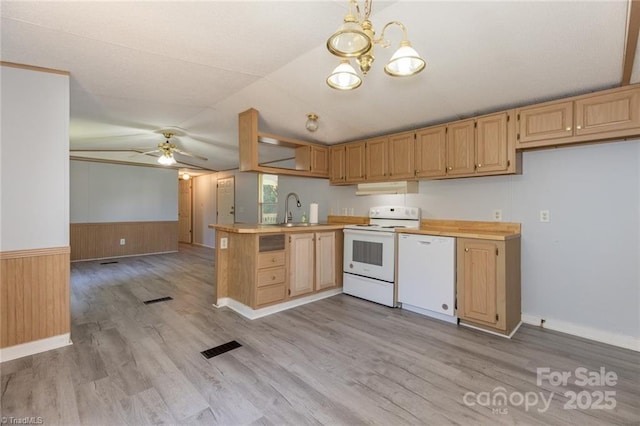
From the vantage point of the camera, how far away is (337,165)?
4539 mm

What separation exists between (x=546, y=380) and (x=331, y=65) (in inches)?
121

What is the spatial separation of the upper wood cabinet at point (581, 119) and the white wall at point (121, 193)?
750cm

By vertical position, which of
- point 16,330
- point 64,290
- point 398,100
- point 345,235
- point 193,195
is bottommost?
point 16,330

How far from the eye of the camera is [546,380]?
208 cm

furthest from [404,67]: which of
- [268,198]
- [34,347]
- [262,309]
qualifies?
[268,198]

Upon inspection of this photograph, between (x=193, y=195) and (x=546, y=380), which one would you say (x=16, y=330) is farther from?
(x=193, y=195)

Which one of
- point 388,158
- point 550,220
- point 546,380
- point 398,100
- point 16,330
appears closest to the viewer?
point 546,380

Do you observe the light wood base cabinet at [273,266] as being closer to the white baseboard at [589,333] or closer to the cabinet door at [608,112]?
the white baseboard at [589,333]

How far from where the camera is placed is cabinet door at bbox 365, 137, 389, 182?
3932mm

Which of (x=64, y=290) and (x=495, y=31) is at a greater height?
(x=495, y=31)

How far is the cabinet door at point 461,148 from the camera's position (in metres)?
3.13

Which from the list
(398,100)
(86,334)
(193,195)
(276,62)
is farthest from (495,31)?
(193,195)

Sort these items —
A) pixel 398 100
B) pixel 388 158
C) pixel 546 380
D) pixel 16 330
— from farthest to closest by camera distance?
1. pixel 388 158
2. pixel 398 100
3. pixel 16 330
4. pixel 546 380

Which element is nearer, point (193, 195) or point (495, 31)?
point (495, 31)
